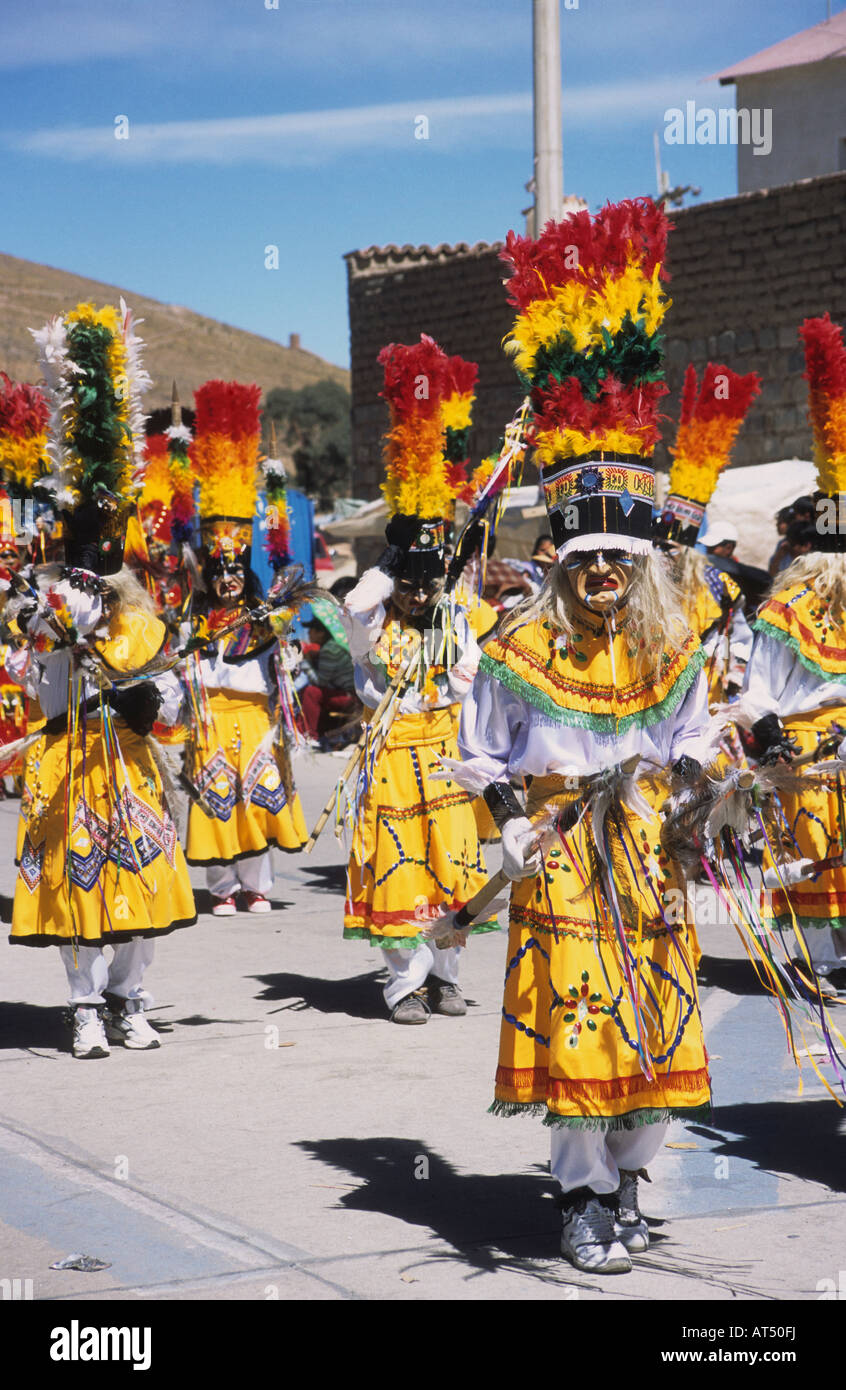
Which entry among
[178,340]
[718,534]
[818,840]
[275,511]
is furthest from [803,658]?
[178,340]

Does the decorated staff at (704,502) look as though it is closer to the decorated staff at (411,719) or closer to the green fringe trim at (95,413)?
the decorated staff at (411,719)

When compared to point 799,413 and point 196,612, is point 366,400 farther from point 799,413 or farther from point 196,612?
point 196,612

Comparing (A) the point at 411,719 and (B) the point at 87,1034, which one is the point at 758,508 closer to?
(A) the point at 411,719

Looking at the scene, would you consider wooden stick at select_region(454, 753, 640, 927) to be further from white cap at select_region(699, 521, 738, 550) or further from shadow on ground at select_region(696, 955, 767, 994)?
white cap at select_region(699, 521, 738, 550)

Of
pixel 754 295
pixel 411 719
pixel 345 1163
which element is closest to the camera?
pixel 345 1163

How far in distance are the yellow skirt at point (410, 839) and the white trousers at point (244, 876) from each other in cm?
230

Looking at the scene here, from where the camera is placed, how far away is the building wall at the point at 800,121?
33.0m

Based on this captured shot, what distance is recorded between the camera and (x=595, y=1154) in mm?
4348

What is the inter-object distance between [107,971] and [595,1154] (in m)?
2.65

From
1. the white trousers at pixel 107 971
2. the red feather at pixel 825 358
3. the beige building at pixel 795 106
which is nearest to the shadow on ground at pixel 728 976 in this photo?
the white trousers at pixel 107 971

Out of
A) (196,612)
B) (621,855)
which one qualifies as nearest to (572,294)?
(621,855)

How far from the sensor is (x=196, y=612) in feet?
30.8

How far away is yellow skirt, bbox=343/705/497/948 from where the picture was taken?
7.07 m

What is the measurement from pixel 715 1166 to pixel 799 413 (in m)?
15.9
